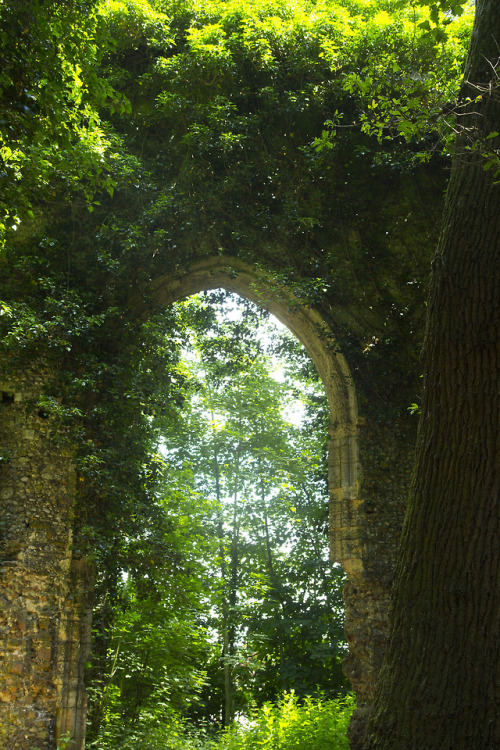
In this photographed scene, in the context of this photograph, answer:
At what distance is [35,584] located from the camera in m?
6.59

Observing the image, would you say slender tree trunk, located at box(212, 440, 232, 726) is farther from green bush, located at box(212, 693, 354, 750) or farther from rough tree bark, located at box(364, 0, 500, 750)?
rough tree bark, located at box(364, 0, 500, 750)

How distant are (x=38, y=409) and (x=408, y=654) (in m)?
A: 5.37

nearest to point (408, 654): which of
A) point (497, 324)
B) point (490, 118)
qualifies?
point (497, 324)

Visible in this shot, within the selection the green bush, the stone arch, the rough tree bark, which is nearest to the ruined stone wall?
the green bush

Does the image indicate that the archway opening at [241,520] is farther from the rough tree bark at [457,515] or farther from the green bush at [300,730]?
the rough tree bark at [457,515]

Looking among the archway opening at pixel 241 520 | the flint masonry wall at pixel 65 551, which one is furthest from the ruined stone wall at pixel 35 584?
the archway opening at pixel 241 520

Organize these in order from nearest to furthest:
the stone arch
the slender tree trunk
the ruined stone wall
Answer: the ruined stone wall < the stone arch < the slender tree trunk

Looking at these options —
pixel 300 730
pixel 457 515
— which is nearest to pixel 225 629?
pixel 300 730

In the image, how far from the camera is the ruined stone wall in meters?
6.29

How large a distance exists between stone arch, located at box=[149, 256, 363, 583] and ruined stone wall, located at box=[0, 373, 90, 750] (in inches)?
96.6

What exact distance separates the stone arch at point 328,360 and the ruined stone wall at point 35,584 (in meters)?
2.45

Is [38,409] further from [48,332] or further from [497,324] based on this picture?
[497,324]

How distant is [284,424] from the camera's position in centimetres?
1627

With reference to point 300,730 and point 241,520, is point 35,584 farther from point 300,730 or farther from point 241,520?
point 241,520
